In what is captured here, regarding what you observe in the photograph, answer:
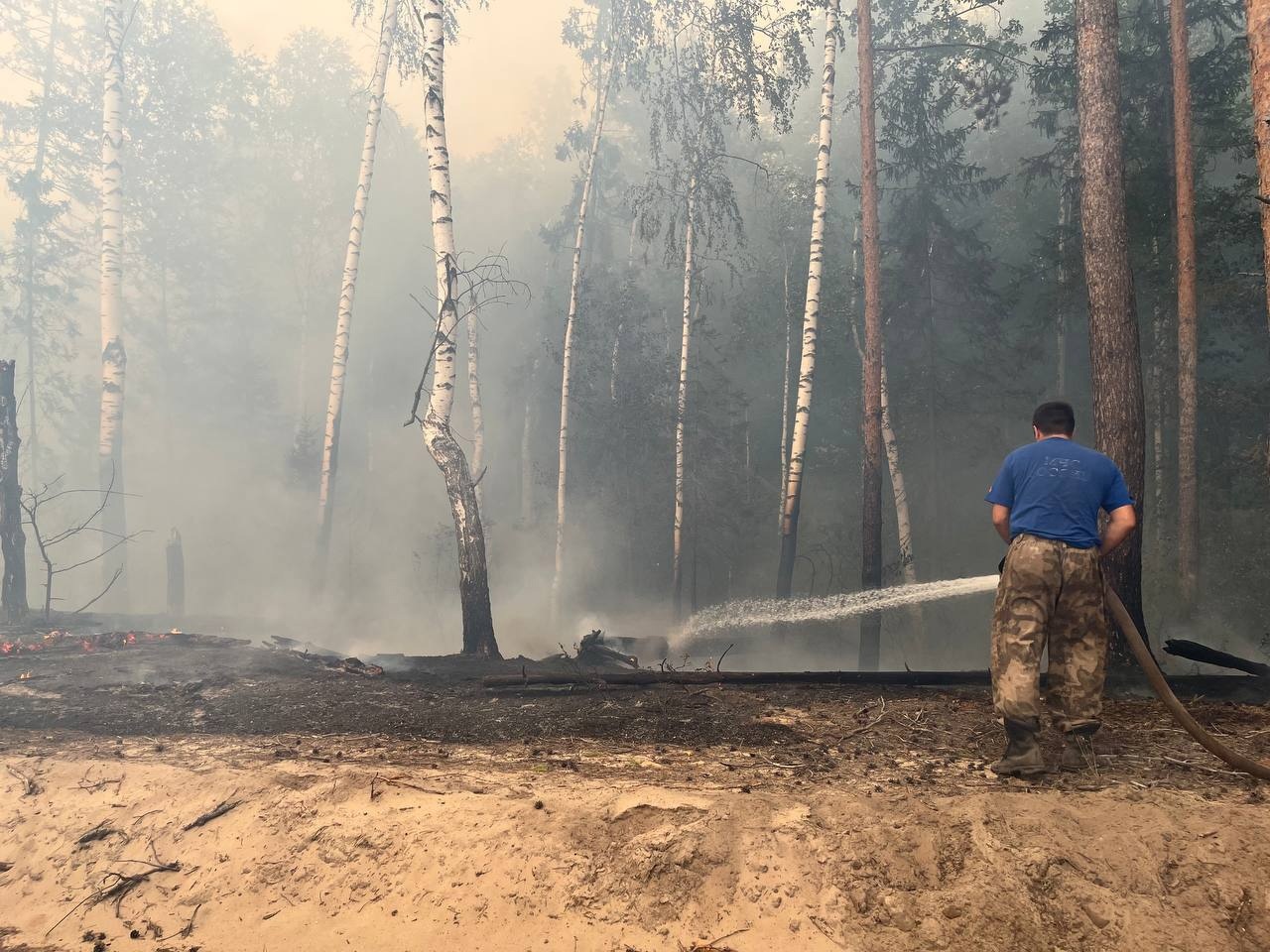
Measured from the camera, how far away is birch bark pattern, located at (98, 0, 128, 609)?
50.7ft

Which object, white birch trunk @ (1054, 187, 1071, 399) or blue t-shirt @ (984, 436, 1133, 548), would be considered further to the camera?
white birch trunk @ (1054, 187, 1071, 399)

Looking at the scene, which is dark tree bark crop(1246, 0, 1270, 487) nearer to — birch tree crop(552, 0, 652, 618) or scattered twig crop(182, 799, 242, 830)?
scattered twig crop(182, 799, 242, 830)

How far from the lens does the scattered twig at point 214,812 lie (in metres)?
4.25

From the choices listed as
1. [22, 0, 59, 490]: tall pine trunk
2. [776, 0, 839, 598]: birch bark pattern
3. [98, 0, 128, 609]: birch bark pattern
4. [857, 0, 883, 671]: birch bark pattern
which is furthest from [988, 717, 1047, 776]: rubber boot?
[22, 0, 59, 490]: tall pine trunk

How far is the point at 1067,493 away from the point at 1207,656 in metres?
2.73

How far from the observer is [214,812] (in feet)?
14.1

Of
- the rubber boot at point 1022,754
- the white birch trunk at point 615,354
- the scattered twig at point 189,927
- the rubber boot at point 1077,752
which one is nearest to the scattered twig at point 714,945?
the rubber boot at point 1022,754

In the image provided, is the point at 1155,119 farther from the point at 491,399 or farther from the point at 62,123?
the point at 62,123

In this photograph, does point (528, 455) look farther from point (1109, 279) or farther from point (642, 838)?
point (642, 838)

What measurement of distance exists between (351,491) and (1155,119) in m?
27.0

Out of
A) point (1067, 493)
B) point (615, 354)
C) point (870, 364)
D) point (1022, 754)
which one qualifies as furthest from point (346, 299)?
point (1022, 754)

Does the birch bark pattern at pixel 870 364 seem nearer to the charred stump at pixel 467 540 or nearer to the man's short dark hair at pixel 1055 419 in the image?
the charred stump at pixel 467 540

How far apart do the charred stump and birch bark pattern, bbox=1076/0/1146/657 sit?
6612mm

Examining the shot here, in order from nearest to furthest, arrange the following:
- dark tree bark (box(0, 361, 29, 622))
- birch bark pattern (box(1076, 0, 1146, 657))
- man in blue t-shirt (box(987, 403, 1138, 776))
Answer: man in blue t-shirt (box(987, 403, 1138, 776))
birch bark pattern (box(1076, 0, 1146, 657))
dark tree bark (box(0, 361, 29, 622))
